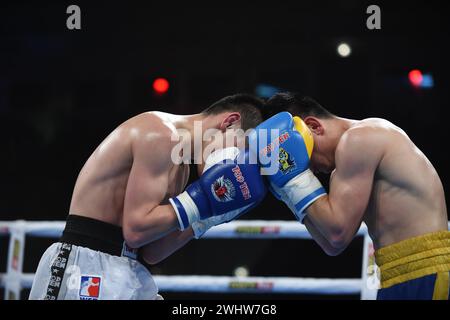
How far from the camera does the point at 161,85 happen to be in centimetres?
627

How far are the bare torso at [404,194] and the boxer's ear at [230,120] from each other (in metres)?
0.59

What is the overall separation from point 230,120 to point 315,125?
1.17 feet

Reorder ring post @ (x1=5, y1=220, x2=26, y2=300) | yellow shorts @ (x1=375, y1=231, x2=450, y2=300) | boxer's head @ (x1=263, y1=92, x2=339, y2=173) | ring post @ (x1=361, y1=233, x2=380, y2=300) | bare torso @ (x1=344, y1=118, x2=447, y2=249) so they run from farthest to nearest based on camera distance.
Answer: ring post @ (x1=5, y1=220, x2=26, y2=300) → ring post @ (x1=361, y1=233, x2=380, y2=300) → boxer's head @ (x1=263, y1=92, x2=339, y2=173) → bare torso @ (x1=344, y1=118, x2=447, y2=249) → yellow shorts @ (x1=375, y1=231, x2=450, y2=300)

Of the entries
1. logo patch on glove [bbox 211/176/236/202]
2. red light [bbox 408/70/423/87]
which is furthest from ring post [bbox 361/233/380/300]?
red light [bbox 408/70/423/87]

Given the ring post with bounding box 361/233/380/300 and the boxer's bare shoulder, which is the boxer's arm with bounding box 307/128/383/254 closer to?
the boxer's bare shoulder

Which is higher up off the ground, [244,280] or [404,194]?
[404,194]

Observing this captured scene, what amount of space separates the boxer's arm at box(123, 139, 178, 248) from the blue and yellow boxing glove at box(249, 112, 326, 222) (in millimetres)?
376

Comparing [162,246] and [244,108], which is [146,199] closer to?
[162,246]

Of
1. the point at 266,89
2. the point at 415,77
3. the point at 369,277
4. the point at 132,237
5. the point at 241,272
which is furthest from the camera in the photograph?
the point at 266,89

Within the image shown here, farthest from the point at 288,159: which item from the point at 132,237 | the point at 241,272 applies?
the point at 241,272

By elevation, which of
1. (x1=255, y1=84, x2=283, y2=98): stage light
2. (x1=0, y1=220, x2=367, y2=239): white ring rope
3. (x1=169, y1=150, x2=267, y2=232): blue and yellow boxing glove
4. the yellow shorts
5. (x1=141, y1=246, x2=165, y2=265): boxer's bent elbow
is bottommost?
(x1=0, y1=220, x2=367, y2=239): white ring rope

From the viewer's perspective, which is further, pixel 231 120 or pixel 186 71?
pixel 186 71

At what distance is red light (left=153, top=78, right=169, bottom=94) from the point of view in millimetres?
6227

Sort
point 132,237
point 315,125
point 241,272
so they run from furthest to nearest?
1. point 241,272
2. point 315,125
3. point 132,237
